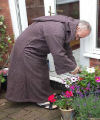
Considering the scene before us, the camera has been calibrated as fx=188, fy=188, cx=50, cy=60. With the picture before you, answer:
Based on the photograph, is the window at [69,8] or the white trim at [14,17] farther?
the white trim at [14,17]

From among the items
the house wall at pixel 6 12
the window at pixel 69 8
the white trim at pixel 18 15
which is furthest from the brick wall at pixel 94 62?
the house wall at pixel 6 12

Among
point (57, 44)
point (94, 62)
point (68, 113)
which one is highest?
point (57, 44)

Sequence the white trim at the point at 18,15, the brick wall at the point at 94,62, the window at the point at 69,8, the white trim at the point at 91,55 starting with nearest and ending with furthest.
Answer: the white trim at the point at 91,55, the brick wall at the point at 94,62, the window at the point at 69,8, the white trim at the point at 18,15

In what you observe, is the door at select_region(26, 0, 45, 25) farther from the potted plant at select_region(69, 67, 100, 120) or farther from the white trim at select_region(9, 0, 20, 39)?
the potted plant at select_region(69, 67, 100, 120)

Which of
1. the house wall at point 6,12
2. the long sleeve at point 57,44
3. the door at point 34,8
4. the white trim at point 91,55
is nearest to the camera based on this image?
the long sleeve at point 57,44

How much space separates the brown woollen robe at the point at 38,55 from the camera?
2.45 m

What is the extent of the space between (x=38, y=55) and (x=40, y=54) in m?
0.03

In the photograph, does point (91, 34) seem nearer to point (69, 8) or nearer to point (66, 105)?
point (66, 105)

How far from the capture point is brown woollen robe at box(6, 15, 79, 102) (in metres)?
2.45

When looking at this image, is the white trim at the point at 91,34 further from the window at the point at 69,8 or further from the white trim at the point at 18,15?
the white trim at the point at 18,15

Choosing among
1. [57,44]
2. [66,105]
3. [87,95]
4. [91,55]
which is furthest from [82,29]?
[66,105]

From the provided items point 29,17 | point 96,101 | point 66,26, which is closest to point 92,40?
point 66,26

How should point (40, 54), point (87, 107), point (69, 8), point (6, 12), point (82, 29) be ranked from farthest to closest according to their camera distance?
point (69, 8), point (6, 12), point (40, 54), point (82, 29), point (87, 107)

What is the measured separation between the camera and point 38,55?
287 centimetres
